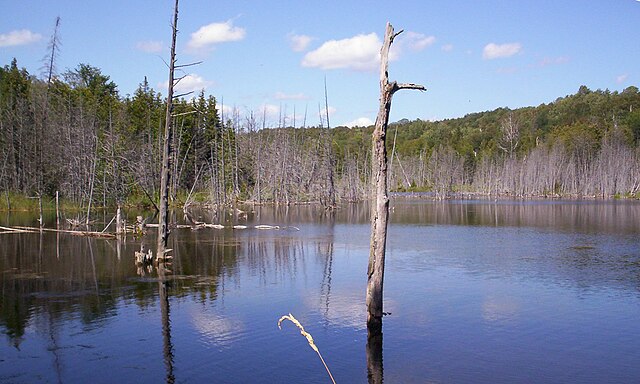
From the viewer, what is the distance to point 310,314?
495 inches

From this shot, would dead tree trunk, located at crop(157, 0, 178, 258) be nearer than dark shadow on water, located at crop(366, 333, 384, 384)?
No

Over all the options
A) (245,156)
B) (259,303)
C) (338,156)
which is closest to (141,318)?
(259,303)

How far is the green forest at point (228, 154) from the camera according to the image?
41.7 metres

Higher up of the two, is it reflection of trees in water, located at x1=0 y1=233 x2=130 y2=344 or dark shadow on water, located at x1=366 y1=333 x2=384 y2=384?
reflection of trees in water, located at x1=0 y1=233 x2=130 y2=344

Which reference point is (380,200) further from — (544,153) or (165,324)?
(544,153)

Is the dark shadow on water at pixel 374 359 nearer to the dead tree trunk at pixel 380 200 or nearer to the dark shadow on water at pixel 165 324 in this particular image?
the dead tree trunk at pixel 380 200

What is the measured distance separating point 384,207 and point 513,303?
16.4ft

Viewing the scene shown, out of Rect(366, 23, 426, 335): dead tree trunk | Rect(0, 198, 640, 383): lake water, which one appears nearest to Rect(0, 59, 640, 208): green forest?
Rect(0, 198, 640, 383): lake water

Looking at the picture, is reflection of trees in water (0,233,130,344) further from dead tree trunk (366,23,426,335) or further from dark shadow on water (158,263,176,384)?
dead tree trunk (366,23,426,335)

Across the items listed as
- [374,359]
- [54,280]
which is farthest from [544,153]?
[374,359]

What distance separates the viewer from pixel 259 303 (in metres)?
13.5

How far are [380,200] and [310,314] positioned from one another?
126 inches

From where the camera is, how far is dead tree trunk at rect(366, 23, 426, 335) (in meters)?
10.8

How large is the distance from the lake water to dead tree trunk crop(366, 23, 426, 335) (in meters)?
0.65
